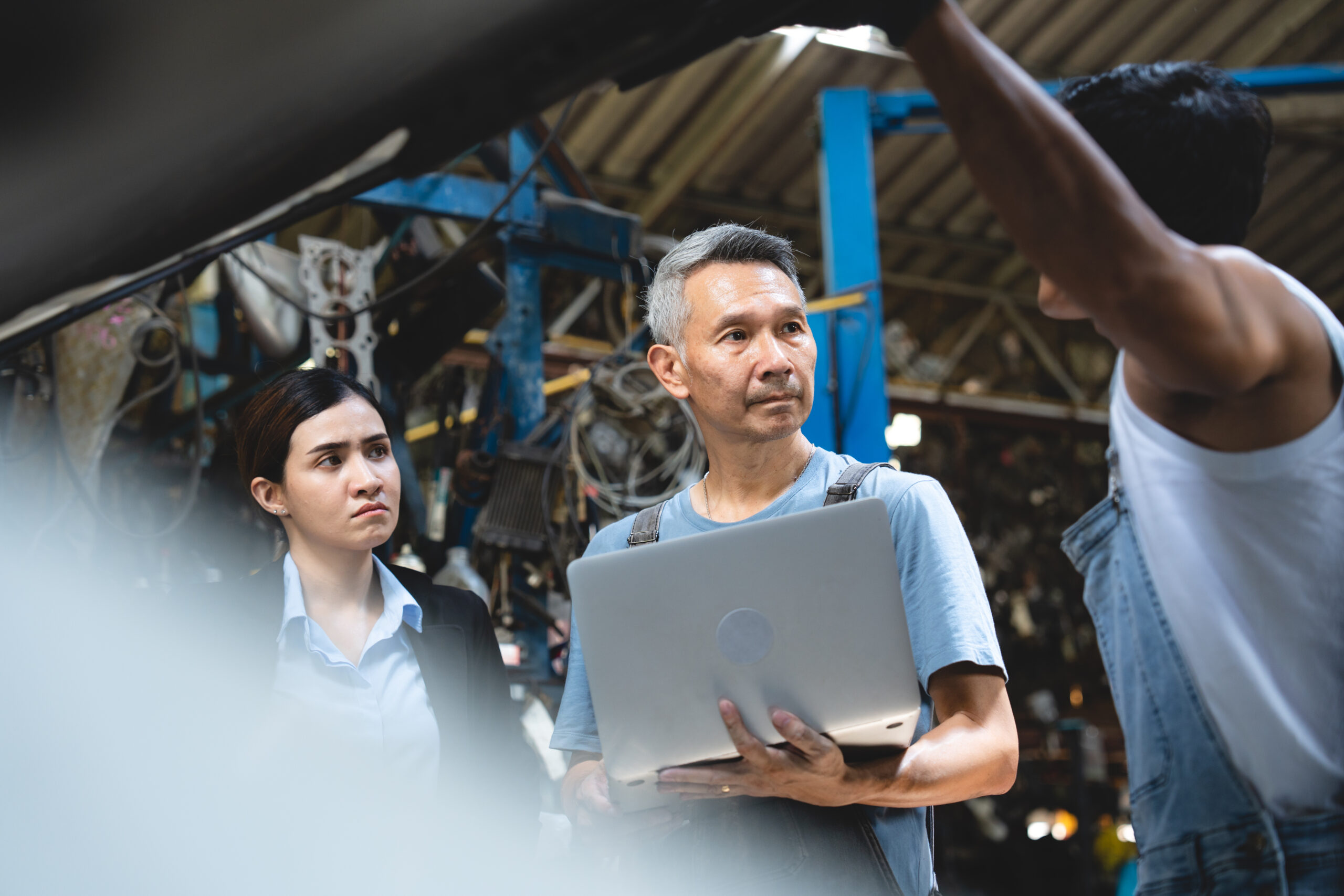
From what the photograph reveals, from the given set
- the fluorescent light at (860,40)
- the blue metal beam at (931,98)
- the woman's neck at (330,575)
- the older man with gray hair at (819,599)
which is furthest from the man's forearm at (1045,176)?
the fluorescent light at (860,40)

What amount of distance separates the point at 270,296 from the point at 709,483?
292 centimetres

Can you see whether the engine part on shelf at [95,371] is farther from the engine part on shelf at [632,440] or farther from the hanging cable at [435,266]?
the engine part on shelf at [632,440]

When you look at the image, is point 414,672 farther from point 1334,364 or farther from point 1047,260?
point 1334,364

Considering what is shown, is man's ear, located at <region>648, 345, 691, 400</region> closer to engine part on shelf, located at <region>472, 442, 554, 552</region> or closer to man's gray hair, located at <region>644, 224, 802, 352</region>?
man's gray hair, located at <region>644, 224, 802, 352</region>

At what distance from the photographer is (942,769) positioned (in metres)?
1.45

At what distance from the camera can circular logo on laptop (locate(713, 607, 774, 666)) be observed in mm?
1312

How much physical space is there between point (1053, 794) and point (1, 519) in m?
7.93

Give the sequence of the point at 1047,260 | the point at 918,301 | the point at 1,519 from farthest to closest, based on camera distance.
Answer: the point at 918,301, the point at 1,519, the point at 1047,260

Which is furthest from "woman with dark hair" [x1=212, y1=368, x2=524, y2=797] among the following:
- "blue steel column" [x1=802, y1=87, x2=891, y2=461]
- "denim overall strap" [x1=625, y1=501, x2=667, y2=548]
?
"blue steel column" [x1=802, y1=87, x2=891, y2=461]

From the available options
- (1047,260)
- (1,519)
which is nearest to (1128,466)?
(1047,260)

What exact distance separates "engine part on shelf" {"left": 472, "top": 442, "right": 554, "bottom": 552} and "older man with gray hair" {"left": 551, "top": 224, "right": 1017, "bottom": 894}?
6.66 feet

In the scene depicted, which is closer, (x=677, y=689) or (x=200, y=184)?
(x=200, y=184)

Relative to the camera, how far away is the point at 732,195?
398 inches

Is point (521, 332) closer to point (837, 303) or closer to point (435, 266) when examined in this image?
point (435, 266)
